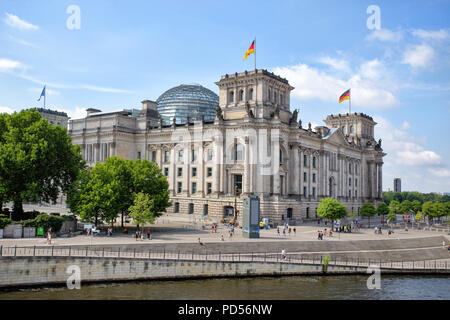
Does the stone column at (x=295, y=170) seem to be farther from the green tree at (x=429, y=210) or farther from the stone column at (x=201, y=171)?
the green tree at (x=429, y=210)

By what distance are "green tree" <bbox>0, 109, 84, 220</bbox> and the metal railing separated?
16.0 m

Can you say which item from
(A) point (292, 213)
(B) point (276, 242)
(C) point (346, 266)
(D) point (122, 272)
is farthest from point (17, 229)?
(A) point (292, 213)

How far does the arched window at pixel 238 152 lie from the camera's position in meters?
76.5

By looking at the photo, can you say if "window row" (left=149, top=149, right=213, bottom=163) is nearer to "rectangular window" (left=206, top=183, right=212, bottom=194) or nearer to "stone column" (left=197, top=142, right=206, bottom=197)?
"stone column" (left=197, top=142, right=206, bottom=197)

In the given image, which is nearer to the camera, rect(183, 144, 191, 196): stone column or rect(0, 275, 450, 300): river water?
rect(0, 275, 450, 300): river water

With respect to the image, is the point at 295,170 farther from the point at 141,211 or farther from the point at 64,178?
the point at 64,178

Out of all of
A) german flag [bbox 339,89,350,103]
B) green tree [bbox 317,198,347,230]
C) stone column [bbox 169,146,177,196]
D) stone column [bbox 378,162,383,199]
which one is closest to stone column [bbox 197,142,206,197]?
stone column [bbox 169,146,177,196]

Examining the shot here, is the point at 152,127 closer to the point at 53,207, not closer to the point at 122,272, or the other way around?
the point at 53,207

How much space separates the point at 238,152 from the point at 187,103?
4101 centimetres

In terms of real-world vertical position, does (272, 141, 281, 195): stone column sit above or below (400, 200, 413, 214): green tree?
above

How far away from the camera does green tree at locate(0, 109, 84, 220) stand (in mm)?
51125

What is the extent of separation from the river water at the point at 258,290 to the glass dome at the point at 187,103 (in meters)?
73.1
